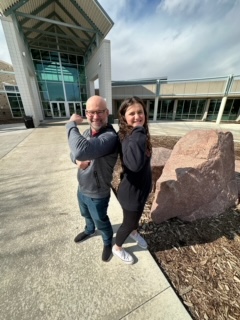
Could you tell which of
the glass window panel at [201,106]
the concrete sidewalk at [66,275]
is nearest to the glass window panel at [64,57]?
the glass window panel at [201,106]

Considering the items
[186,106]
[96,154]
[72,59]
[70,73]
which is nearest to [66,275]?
[96,154]

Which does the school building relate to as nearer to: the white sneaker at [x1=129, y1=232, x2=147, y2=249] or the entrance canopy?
the entrance canopy

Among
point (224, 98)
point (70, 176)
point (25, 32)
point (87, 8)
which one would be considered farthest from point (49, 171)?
point (224, 98)

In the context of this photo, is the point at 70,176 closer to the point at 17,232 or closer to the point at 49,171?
the point at 49,171

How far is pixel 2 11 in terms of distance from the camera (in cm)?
1091

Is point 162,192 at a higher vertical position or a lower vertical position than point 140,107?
lower

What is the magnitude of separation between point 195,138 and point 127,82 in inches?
→ 864

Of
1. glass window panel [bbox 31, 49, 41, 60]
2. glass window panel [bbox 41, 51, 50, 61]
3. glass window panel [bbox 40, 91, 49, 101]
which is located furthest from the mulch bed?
glass window panel [bbox 31, 49, 41, 60]

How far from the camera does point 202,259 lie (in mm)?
1849

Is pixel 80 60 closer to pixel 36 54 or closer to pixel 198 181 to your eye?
pixel 36 54

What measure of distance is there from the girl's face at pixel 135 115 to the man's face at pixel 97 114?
0.24m

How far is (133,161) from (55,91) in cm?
2330

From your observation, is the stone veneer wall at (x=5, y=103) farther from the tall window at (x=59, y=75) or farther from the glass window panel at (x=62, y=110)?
the glass window panel at (x=62, y=110)

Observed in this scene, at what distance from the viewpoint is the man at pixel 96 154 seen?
4.00ft
